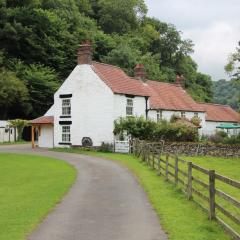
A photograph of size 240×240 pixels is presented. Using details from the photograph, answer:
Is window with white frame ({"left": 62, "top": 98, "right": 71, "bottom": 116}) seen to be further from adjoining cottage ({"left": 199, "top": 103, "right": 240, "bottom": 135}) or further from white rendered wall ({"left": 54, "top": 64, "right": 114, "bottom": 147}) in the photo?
adjoining cottage ({"left": 199, "top": 103, "right": 240, "bottom": 135})

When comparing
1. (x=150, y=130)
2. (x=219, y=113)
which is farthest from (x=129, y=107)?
(x=219, y=113)

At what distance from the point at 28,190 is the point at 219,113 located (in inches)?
2539

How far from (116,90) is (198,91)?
61.7 metres

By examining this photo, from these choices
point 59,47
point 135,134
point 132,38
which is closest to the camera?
point 135,134

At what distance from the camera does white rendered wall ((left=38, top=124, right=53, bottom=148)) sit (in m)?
52.6

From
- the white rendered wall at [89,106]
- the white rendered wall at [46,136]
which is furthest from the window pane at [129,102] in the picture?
the white rendered wall at [46,136]

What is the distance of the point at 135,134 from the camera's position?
4644 cm

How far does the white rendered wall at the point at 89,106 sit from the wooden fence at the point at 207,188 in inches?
295

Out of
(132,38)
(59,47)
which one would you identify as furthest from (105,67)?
(132,38)

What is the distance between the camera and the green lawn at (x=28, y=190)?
43.3 ft

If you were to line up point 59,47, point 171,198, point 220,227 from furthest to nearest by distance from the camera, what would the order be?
point 59,47, point 171,198, point 220,227

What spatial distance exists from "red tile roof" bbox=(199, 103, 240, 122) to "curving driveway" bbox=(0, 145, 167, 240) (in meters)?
56.5

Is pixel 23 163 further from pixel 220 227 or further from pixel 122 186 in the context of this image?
pixel 220 227

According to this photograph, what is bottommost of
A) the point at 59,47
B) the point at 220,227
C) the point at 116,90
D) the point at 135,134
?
the point at 220,227
